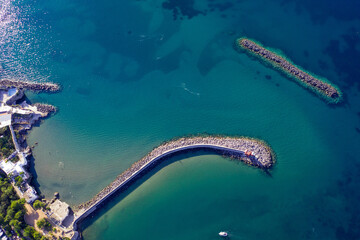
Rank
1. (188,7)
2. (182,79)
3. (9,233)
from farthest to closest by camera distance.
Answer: (188,7) → (182,79) → (9,233)

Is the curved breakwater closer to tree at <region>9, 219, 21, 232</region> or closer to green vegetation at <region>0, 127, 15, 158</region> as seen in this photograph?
tree at <region>9, 219, 21, 232</region>

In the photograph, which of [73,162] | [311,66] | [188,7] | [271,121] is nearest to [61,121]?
[73,162]

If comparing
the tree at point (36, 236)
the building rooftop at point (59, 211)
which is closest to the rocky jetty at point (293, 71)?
the building rooftop at point (59, 211)

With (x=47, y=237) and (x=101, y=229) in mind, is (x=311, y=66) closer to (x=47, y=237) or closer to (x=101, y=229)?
(x=101, y=229)

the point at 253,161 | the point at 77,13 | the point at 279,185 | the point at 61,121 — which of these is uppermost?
the point at 77,13

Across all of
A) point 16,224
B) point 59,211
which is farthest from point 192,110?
point 16,224

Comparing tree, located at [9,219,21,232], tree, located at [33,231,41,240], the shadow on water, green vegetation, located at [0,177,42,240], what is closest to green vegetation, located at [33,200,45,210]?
green vegetation, located at [0,177,42,240]

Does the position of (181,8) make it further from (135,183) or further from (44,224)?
(44,224)

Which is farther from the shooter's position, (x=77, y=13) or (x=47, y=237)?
(x=77, y=13)
